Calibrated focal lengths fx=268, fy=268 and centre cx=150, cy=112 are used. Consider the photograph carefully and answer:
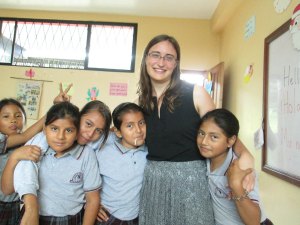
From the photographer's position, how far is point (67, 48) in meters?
3.93

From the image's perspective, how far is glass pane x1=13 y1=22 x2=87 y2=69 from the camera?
153 inches

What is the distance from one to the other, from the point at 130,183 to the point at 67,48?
3.16 meters

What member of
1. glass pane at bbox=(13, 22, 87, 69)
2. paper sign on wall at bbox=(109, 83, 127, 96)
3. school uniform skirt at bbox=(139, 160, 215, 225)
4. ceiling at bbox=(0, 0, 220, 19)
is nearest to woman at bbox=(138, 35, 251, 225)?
school uniform skirt at bbox=(139, 160, 215, 225)

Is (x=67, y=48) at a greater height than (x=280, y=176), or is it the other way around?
(x=67, y=48)

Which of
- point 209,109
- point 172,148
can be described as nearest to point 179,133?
point 172,148

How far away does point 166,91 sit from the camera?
1298 millimetres

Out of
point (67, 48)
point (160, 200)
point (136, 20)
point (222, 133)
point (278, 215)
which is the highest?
point (136, 20)

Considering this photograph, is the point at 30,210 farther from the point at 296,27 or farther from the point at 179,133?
the point at 296,27

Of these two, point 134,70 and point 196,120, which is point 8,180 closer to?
point 196,120

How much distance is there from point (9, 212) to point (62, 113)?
684 millimetres

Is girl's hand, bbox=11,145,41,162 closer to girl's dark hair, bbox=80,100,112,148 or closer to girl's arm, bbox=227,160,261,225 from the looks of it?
girl's dark hair, bbox=80,100,112,148

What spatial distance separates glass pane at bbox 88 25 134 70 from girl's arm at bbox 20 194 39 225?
2917 mm

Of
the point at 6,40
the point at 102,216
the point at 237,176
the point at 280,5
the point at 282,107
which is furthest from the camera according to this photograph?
the point at 6,40

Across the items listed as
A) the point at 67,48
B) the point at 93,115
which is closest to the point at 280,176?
the point at 93,115
